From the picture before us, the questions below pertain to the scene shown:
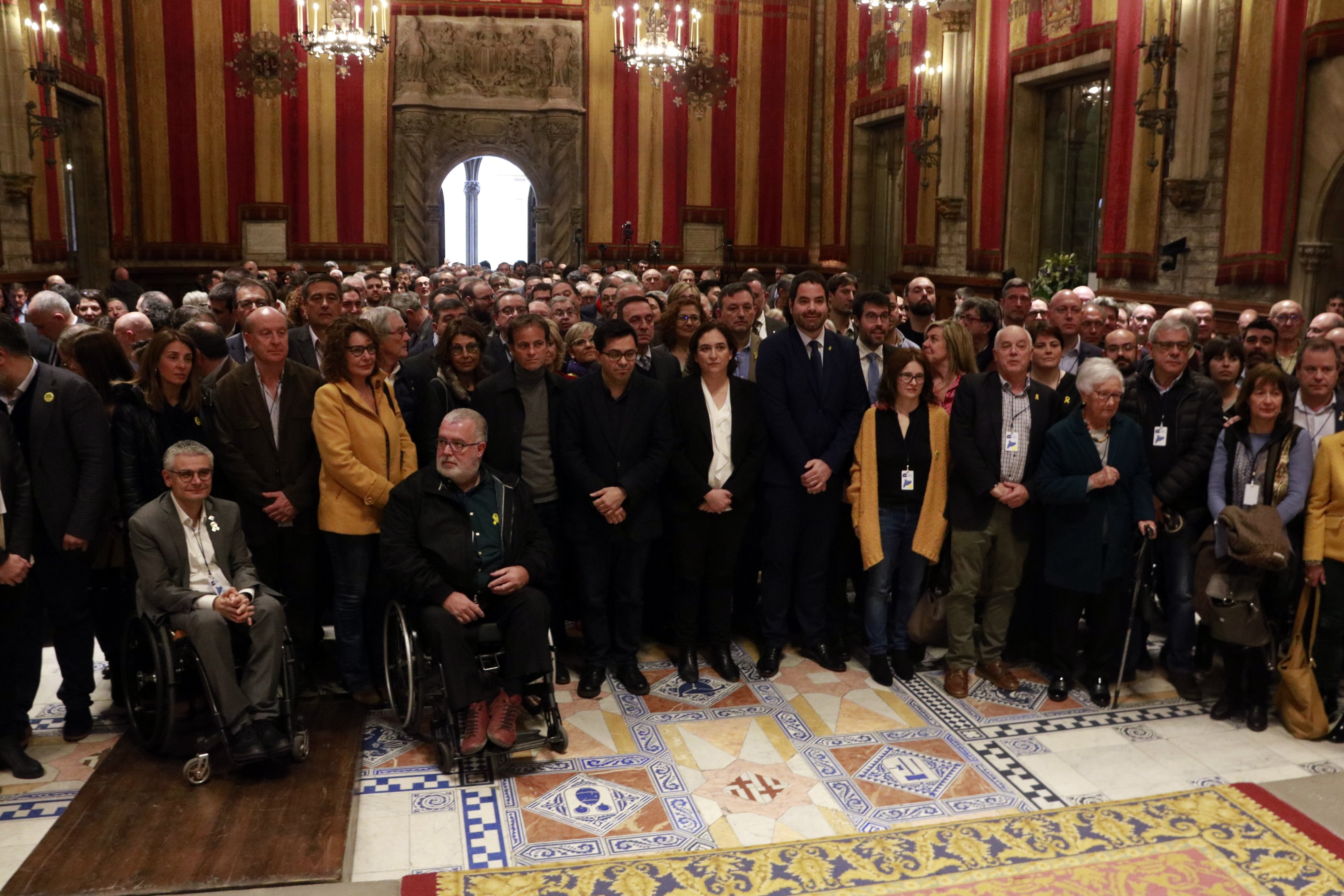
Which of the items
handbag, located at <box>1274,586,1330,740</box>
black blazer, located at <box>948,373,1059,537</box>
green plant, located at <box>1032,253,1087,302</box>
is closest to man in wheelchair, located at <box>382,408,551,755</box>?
black blazer, located at <box>948,373,1059,537</box>

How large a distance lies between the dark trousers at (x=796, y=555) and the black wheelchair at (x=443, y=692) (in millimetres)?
1196

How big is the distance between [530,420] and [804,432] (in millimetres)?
1222

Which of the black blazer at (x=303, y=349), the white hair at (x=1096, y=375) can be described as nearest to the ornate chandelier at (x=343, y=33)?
the black blazer at (x=303, y=349)

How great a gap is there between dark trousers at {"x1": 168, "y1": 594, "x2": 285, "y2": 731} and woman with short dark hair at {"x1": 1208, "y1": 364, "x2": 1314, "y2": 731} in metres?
3.69

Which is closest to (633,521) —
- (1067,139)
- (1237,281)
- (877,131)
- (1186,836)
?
(1186,836)

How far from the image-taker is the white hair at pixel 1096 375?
4.62 m

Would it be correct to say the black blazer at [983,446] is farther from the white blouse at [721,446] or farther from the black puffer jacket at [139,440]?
the black puffer jacket at [139,440]

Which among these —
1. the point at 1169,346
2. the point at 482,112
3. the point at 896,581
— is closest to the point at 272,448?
the point at 896,581

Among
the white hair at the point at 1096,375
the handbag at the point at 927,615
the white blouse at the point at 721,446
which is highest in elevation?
the white hair at the point at 1096,375

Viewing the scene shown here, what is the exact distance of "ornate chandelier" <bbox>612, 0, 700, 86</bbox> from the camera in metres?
15.4

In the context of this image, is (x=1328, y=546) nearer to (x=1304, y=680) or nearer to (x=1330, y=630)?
(x=1330, y=630)

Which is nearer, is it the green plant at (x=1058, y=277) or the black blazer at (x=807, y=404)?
the black blazer at (x=807, y=404)

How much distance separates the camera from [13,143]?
38.2 feet

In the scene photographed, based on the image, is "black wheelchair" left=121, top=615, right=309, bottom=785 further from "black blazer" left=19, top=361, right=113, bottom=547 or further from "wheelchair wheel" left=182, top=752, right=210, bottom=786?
"black blazer" left=19, top=361, right=113, bottom=547
